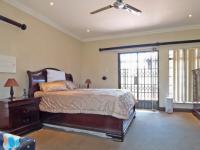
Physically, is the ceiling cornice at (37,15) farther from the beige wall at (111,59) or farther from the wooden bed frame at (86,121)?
the wooden bed frame at (86,121)

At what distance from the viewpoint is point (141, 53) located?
5984mm

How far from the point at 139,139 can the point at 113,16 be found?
3220 mm

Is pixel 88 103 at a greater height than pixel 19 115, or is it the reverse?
pixel 88 103

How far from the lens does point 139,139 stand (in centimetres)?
295

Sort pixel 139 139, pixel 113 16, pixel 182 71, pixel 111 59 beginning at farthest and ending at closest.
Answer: pixel 111 59
pixel 182 71
pixel 113 16
pixel 139 139

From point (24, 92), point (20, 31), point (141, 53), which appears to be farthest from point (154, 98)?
point (20, 31)

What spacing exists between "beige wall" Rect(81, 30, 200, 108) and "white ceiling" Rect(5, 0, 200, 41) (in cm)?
25

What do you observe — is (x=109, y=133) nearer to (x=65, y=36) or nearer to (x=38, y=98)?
(x=38, y=98)

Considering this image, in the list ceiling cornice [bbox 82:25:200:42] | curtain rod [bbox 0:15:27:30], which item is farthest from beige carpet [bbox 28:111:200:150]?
ceiling cornice [bbox 82:25:200:42]

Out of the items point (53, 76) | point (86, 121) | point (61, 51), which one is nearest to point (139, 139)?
point (86, 121)

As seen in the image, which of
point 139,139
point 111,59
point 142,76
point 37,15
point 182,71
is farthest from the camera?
point 111,59

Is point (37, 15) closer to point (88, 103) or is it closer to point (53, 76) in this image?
point (53, 76)

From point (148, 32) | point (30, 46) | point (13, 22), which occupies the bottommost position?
point (30, 46)

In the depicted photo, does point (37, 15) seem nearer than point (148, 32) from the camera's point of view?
Yes
